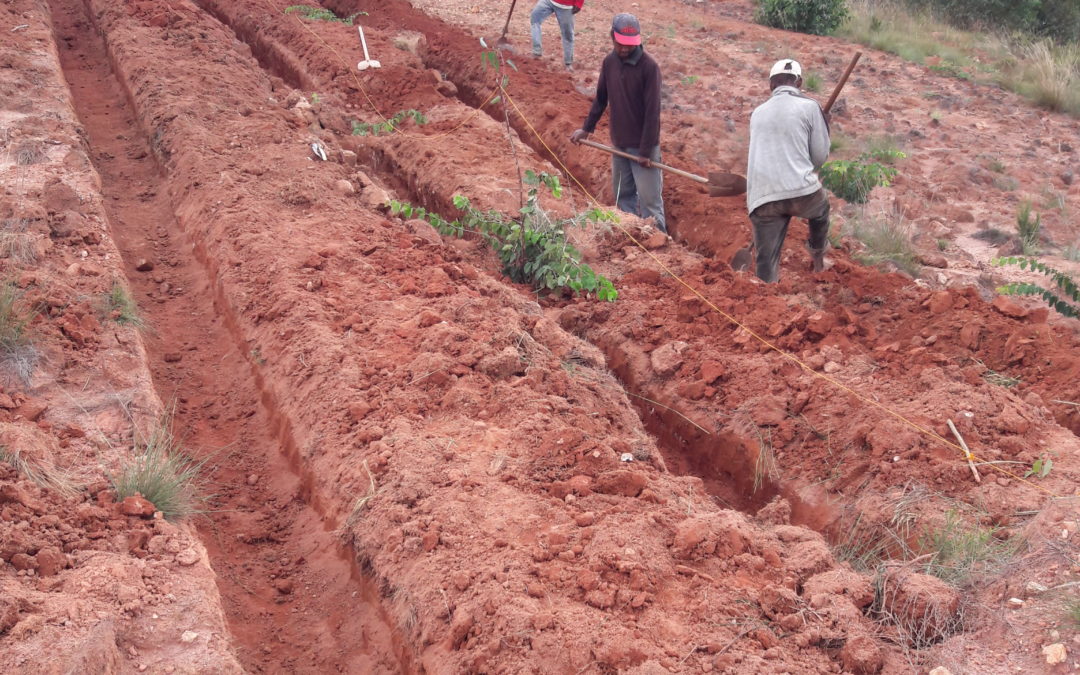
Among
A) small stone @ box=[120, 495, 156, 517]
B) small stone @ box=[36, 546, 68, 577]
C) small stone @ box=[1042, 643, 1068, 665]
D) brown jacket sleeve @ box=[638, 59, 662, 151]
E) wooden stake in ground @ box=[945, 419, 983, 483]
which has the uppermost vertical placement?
brown jacket sleeve @ box=[638, 59, 662, 151]

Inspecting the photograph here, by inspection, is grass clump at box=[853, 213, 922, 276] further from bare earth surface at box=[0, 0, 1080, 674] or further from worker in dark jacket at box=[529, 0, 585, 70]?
worker in dark jacket at box=[529, 0, 585, 70]

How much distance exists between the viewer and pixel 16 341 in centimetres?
500

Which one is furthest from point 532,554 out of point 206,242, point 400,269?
point 206,242

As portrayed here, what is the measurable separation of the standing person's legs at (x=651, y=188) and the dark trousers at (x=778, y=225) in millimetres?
1307

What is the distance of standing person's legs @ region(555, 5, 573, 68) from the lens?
11.9 m

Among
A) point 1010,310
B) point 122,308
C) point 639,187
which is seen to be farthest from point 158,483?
point 1010,310

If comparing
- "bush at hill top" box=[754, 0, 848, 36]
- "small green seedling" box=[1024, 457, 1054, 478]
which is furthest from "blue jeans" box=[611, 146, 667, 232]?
"bush at hill top" box=[754, 0, 848, 36]

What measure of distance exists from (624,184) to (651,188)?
0.37 metres

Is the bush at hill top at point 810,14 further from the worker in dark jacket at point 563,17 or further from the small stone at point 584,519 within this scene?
the small stone at point 584,519

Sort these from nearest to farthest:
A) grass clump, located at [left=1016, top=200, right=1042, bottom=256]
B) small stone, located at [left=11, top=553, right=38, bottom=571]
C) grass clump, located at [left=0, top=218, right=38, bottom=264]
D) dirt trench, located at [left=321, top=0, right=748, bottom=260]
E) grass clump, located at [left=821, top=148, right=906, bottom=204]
→ small stone, located at [left=11, top=553, right=38, bottom=571], grass clump, located at [left=0, top=218, right=38, bottom=264], grass clump, located at [left=1016, top=200, right=1042, bottom=256], dirt trench, located at [left=321, top=0, right=748, bottom=260], grass clump, located at [left=821, top=148, right=906, bottom=204]

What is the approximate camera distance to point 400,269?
20.8 ft

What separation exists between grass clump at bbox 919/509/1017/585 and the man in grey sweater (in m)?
2.80

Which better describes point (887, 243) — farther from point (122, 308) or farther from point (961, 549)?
point (122, 308)

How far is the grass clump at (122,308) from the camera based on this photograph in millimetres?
5719
